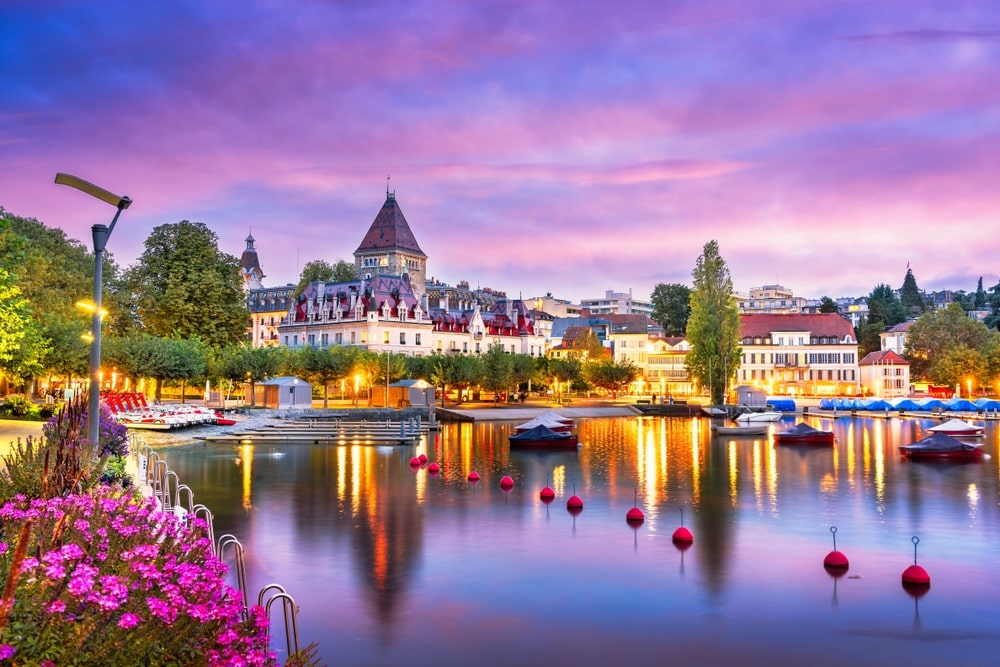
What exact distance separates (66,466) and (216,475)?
2802cm

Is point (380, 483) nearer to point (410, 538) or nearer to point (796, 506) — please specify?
point (410, 538)

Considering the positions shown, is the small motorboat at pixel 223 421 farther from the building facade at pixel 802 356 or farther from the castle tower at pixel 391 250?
the building facade at pixel 802 356

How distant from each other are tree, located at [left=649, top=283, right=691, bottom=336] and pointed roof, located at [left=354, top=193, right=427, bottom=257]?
48.2 metres

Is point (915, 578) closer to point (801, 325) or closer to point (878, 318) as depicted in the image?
point (801, 325)

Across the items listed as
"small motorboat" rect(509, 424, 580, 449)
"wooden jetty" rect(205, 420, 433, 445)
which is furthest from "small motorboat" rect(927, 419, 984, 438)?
"wooden jetty" rect(205, 420, 433, 445)

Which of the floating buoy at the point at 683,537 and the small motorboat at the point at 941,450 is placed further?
the small motorboat at the point at 941,450

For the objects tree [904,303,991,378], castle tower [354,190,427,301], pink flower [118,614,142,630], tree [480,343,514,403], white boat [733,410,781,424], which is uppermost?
castle tower [354,190,427,301]

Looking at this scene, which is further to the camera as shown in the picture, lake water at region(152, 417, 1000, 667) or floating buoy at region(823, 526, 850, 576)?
floating buoy at region(823, 526, 850, 576)

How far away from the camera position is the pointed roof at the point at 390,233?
501ft

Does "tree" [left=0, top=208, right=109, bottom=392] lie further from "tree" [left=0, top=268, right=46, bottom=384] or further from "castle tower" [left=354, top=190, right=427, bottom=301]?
"castle tower" [left=354, top=190, right=427, bottom=301]

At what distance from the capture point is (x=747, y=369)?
14412cm

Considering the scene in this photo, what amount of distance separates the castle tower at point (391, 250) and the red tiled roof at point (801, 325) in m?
57.1

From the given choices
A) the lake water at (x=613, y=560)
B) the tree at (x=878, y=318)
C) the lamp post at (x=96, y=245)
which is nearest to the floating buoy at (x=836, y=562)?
the lake water at (x=613, y=560)

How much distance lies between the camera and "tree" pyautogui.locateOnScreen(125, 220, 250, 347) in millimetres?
81875
